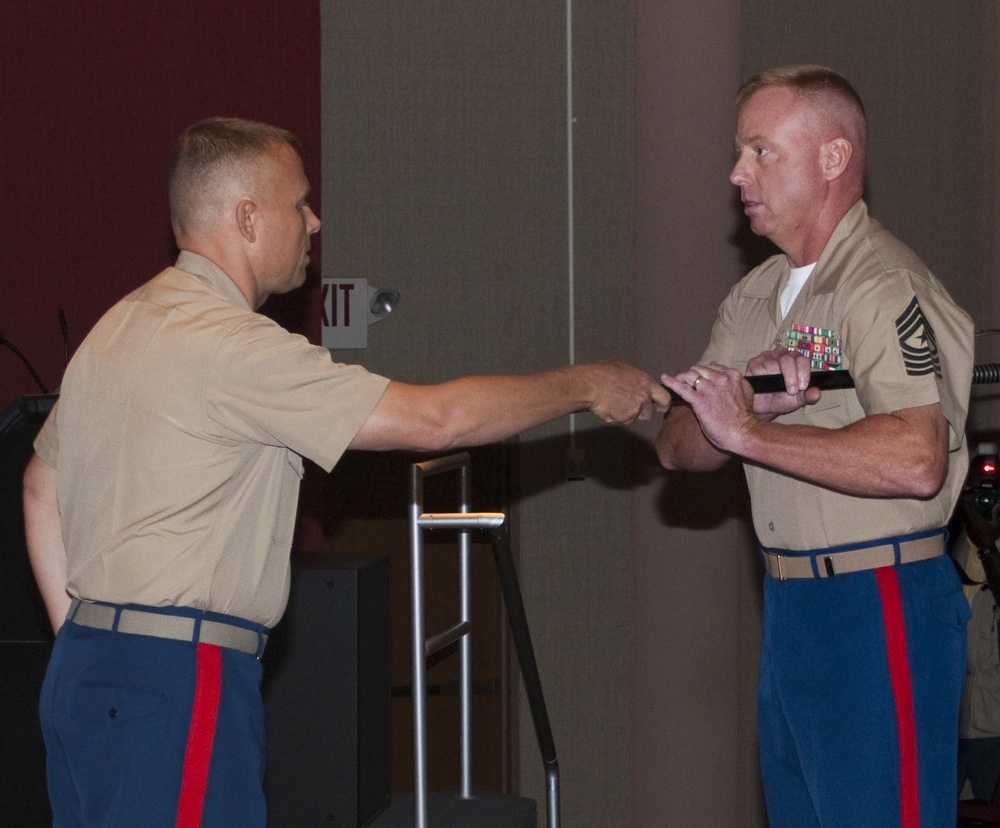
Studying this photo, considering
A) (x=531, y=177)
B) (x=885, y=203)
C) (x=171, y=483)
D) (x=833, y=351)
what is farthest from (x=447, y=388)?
(x=885, y=203)

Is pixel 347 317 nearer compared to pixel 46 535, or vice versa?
pixel 46 535

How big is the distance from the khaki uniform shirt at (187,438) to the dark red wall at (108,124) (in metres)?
1.92

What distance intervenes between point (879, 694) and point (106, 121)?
9.51 ft

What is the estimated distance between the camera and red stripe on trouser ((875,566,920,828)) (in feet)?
6.53

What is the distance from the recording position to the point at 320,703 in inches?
96.1

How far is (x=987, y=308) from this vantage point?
421 centimetres

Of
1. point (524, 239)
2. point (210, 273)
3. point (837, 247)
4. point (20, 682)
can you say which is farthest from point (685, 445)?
point (524, 239)

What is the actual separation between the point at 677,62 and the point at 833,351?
196 centimetres

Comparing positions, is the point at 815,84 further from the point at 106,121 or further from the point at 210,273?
the point at 106,121

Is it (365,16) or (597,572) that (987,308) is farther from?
(365,16)

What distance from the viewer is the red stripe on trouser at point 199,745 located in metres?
1.79

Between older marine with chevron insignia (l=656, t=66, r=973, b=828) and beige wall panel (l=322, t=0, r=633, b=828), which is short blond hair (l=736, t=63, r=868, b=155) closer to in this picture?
older marine with chevron insignia (l=656, t=66, r=973, b=828)

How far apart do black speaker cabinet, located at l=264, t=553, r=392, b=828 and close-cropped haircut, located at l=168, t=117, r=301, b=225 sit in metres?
0.82

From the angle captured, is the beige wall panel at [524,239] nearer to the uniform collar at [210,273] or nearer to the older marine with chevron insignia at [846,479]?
the older marine with chevron insignia at [846,479]
